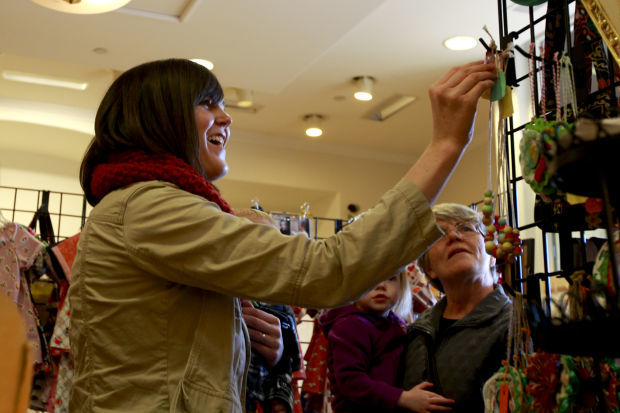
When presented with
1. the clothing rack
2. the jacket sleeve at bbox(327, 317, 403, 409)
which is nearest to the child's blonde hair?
the jacket sleeve at bbox(327, 317, 403, 409)

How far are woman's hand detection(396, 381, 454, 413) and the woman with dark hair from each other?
1.82 ft

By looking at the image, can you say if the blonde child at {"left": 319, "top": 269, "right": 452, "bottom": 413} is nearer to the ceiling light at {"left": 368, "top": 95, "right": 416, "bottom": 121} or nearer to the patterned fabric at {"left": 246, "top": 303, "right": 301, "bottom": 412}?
the patterned fabric at {"left": 246, "top": 303, "right": 301, "bottom": 412}

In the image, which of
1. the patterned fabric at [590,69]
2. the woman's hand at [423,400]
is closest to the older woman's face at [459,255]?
the woman's hand at [423,400]

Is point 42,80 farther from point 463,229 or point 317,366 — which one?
point 463,229

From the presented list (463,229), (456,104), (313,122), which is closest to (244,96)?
(313,122)

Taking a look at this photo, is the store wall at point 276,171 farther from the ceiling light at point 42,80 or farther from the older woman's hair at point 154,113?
the older woman's hair at point 154,113

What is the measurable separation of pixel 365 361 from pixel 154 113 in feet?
3.18

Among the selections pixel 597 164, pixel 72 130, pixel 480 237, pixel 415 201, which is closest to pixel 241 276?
pixel 415 201

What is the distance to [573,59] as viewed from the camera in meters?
1.16

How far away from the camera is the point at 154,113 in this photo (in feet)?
3.79

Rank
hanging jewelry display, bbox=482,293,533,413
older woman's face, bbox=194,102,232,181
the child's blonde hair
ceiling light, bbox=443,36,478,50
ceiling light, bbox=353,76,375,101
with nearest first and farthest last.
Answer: hanging jewelry display, bbox=482,293,533,413
older woman's face, bbox=194,102,232,181
the child's blonde hair
ceiling light, bbox=443,36,478,50
ceiling light, bbox=353,76,375,101

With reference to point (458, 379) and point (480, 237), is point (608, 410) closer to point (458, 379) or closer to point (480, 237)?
point (458, 379)

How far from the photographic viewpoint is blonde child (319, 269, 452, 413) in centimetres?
162

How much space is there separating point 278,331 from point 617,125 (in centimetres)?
105
